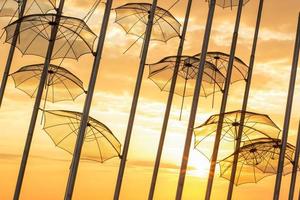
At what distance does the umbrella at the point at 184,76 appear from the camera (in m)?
22.7

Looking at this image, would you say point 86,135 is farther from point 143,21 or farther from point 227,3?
point 227,3

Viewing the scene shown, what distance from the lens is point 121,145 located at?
62.7 feet

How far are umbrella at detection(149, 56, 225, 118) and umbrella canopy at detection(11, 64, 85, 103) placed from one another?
3334mm

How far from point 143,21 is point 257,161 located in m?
7.68

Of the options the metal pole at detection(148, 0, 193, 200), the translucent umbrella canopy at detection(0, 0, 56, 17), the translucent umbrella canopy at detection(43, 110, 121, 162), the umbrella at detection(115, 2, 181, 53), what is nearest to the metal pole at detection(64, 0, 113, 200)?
the translucent umbrella canopy at detection(43, 110, 121, 162)

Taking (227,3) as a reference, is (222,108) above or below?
below

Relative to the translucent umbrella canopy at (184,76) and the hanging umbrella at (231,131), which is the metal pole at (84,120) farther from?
the translucent umbrella canopy at (184,76)

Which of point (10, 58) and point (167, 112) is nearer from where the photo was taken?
point (10, 58)

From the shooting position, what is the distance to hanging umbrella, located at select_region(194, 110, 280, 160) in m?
19.9

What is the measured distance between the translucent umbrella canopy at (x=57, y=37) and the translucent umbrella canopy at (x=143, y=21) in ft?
12.5

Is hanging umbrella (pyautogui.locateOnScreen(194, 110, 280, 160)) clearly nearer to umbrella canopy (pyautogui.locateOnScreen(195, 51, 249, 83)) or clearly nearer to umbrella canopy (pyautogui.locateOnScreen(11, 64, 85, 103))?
umbrella canopy (pyautogui.locateOnScreen(195, 51, 249, 83))

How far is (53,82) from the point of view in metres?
22.7

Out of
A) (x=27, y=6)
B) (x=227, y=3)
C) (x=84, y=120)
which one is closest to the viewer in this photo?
(x=84, y=120)

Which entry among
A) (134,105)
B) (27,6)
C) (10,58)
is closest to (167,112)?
(134,105)
